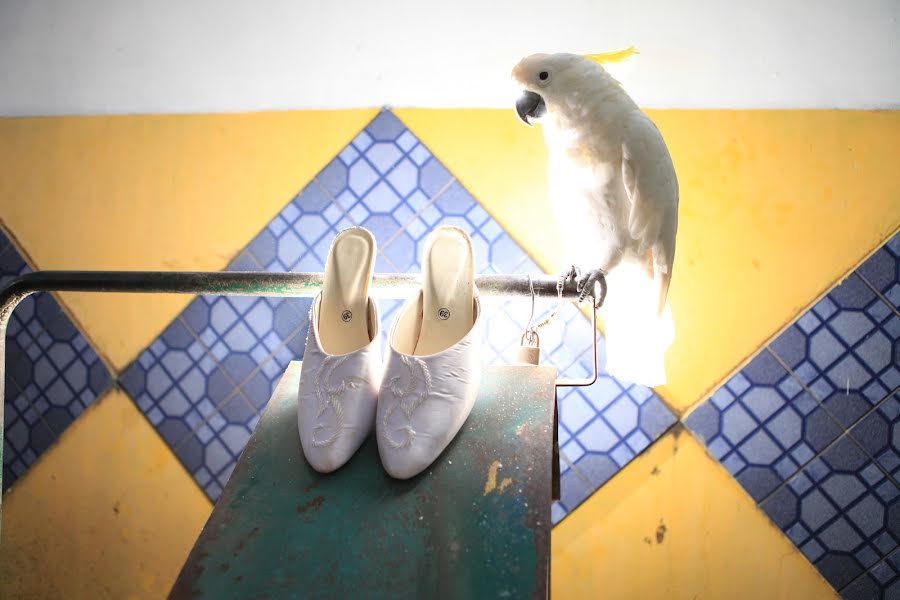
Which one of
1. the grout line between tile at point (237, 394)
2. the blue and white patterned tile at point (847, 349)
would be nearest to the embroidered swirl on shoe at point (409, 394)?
the grout line between tile at point (237, 394)

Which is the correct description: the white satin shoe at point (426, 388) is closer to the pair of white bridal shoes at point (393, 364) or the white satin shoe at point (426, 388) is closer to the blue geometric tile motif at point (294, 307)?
the pair of white bridal shoes at point (393, 364)

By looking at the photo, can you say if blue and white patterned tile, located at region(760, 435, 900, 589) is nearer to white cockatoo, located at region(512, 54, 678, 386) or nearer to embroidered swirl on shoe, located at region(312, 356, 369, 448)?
white cockatoo, located at region(512, 54, 678, 386)

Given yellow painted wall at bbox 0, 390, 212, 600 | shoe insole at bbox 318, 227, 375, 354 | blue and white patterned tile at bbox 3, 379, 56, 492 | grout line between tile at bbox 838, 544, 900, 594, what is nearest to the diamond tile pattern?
grout line between tile at bbox 838, 544, 900, 594

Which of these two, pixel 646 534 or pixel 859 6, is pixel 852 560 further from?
pixel 859 6

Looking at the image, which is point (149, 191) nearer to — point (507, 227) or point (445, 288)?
point (507, 227)

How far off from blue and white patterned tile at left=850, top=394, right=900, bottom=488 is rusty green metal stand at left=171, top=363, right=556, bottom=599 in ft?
3.32

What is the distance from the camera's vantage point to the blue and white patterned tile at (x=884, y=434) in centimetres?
161

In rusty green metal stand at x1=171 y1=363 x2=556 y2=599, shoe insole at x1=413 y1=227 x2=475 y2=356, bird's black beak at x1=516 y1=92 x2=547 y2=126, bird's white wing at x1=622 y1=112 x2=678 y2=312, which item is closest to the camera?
rusty green metal stand at x1=171 y1=363 x2=556 y2=599

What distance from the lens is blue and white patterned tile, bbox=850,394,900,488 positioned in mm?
1609

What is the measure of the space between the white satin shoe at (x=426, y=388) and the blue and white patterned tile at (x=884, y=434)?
3.62 feet

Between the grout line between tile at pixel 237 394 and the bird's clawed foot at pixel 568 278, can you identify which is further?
the grout line between tile at pixel 237 394

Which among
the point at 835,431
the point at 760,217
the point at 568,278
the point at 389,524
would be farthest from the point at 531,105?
the point at 835,431

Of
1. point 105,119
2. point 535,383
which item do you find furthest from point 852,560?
point 105,119

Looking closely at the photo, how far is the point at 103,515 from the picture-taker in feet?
6.29
